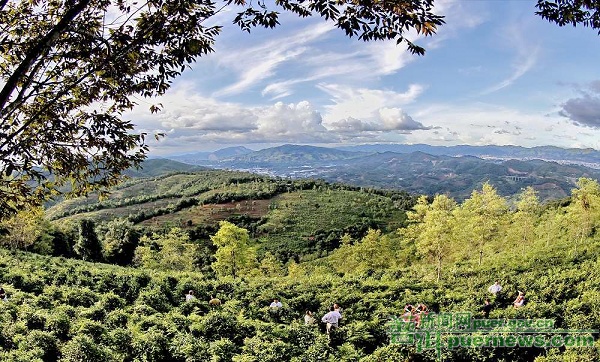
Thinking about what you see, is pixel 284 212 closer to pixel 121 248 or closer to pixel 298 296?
pixel 121 248

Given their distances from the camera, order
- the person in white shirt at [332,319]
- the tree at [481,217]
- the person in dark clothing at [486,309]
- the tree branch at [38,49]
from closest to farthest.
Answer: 1. the tree branch at [38,49]
2. the person in white shirt at [332,319]
3. the person in dark clothing at [486,309]
4. the tree at [481,217]

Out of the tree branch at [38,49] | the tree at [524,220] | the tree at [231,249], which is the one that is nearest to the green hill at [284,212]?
the tree at [231,249]

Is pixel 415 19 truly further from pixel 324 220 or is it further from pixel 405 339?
pixel 324 220

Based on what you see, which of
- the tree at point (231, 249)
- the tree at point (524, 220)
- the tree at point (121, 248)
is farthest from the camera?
the tree at point (121, 248)

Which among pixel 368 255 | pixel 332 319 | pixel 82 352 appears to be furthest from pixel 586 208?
pixel 82 352

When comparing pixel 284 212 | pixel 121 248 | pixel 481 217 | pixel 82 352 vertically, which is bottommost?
pixel 284 212

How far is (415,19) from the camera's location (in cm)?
492

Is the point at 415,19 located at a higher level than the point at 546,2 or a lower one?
lower

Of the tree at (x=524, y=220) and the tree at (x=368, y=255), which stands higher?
the tree at (x=524, y=220)

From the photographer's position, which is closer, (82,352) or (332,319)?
(82,352)

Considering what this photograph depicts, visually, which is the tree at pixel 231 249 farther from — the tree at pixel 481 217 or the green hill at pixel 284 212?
the green hill at pixel 284 212

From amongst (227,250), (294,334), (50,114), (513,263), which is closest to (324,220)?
(227,250)

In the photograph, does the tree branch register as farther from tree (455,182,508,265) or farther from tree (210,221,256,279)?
tree (455,182,508,265)

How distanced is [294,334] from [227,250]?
1162 inches
